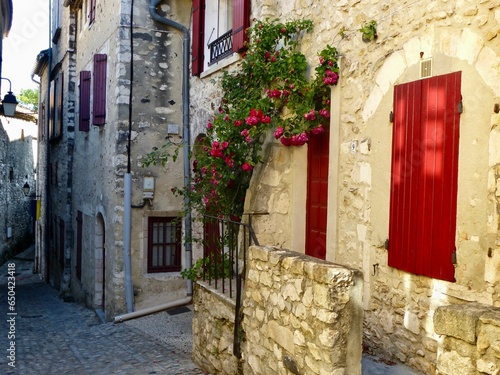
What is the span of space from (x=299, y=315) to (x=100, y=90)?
8.26 metres

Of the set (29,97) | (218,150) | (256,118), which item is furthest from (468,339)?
(29,97)

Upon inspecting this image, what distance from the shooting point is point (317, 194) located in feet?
19.3

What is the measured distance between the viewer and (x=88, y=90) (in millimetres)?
12102

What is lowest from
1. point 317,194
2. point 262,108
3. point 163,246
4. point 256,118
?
point 163,246

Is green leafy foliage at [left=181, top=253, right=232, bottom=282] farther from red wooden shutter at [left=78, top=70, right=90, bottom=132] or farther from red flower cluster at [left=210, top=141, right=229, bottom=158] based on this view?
red wooden shutter at [left=78, top=70, right=90, bottom=132]

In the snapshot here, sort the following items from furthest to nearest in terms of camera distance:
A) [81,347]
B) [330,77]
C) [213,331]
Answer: [81,347]
[213,331]
[330,77]

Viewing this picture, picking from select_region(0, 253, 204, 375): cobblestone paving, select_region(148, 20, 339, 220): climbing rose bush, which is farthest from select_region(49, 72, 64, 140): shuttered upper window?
select_region(148, 20, 339, 220): climbing rose bush

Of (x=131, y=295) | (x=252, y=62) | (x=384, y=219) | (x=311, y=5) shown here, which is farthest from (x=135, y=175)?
(x=384, y=219)

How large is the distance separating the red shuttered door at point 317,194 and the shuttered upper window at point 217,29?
5.93 ft

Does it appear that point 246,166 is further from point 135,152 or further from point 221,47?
point 135,152

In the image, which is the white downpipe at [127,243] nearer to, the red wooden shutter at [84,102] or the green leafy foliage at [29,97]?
the red wooden shutter at [84,102]

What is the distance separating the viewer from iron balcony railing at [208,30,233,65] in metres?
7.55

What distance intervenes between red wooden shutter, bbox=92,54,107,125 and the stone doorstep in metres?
8.99

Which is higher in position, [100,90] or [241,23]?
[241,23]
